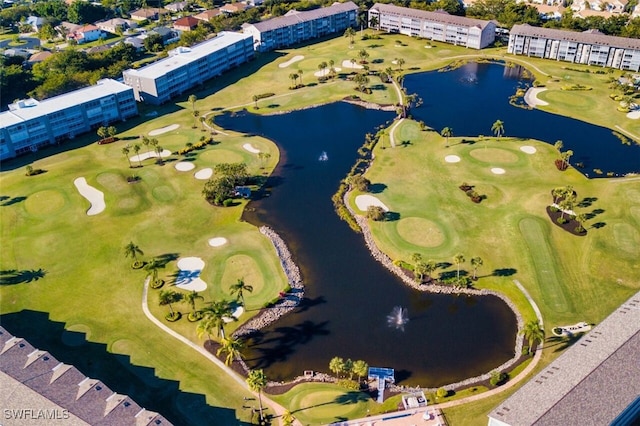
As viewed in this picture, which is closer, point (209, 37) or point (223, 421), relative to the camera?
point (223, 421)

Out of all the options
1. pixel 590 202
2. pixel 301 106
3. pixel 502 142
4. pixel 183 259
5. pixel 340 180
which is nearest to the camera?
pixel 183 259

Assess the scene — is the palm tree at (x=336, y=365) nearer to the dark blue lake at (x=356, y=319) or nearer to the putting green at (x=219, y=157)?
the dark blue lake at (x=356, y=319)

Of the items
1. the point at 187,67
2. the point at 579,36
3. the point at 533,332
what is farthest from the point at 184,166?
the point at 579,36

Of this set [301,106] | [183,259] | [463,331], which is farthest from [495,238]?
[301,106]

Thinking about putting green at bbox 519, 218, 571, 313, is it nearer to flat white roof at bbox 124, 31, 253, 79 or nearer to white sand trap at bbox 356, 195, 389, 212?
white sand trap at bbox 356, 195, 389, 212

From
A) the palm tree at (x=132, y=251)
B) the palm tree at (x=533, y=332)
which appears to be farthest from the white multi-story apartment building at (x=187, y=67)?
the palm tree at (x=533, y=332)

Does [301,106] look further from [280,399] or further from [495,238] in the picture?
[280,399]
